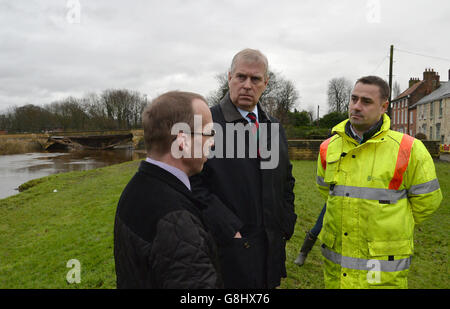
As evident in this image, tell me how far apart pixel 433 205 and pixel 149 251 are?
2.37 m

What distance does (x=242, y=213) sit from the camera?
2.00 meters

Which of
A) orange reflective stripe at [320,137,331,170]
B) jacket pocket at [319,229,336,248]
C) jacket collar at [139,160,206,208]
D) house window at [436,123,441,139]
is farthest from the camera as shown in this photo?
house window at [436,123,441,139]

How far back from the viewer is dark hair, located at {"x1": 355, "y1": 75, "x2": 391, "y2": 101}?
2494 mm

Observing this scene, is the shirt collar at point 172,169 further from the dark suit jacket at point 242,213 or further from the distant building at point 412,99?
the distant building at point 412,99

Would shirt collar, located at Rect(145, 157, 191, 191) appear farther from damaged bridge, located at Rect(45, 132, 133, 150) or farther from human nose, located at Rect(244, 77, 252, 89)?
damaged bridge, located at Rect(45, 132, 133, 150)

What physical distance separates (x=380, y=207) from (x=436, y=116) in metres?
41.2

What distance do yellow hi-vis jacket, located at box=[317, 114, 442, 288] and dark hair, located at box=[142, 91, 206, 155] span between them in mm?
1708

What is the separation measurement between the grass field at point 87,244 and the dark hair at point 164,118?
3169mm

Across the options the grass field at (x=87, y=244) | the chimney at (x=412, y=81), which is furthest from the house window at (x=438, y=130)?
the grass field at (x=87, y=244)

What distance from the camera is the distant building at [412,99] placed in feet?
132

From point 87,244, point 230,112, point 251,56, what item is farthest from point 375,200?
point 87,244

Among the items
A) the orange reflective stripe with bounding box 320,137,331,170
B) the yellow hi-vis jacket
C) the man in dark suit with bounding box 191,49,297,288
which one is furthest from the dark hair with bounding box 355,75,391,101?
the man in dark suit with bounding box 191,49,297,288
